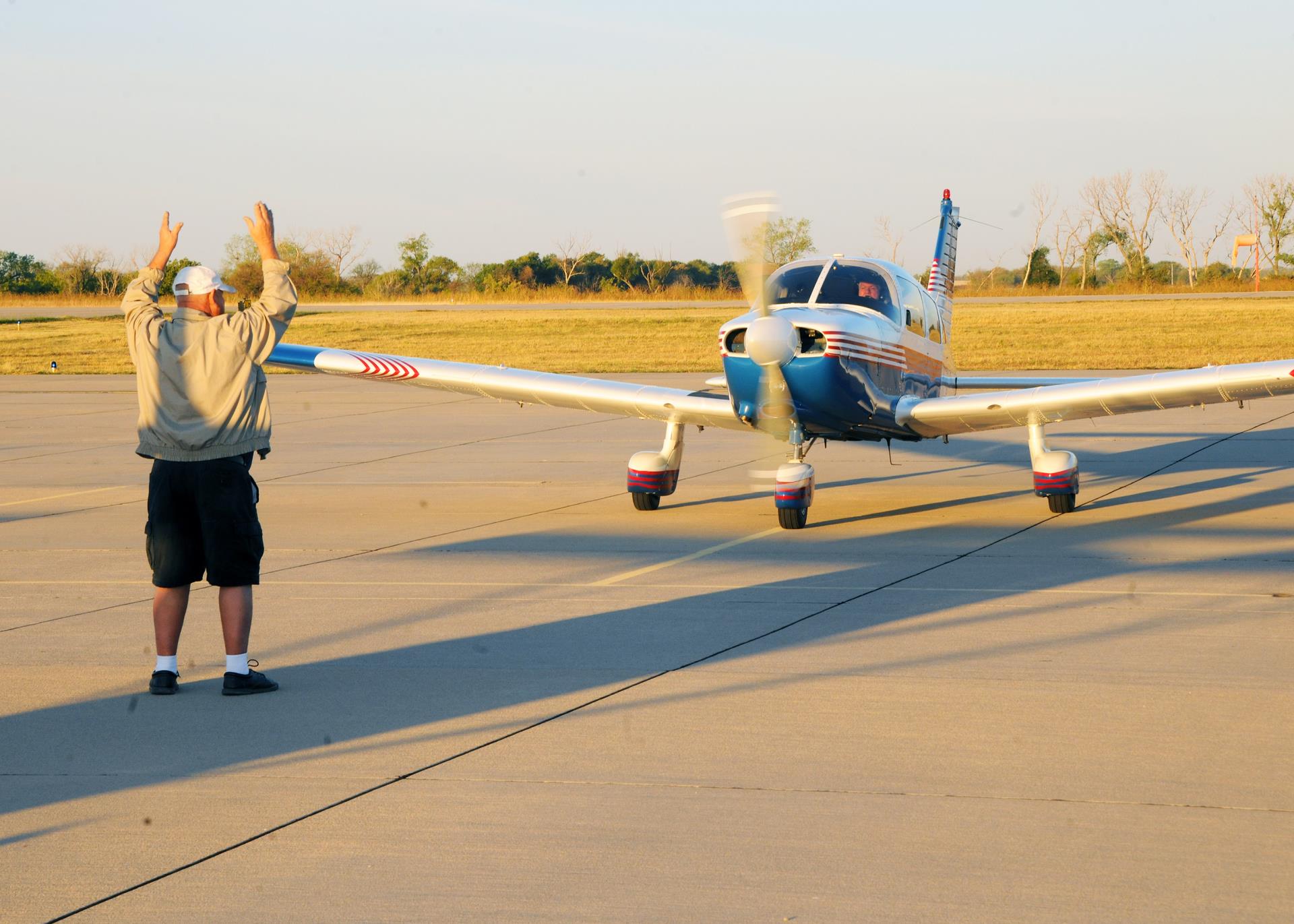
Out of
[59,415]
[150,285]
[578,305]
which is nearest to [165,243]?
[150,285]

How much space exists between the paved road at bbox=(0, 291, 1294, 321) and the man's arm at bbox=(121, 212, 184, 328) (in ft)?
170

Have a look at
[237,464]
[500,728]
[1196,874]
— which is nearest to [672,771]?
[500,728]

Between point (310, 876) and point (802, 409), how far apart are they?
7101 millimetres

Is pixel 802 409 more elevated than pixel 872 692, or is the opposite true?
pixel 802 409

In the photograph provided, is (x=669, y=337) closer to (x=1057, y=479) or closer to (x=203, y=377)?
(x=1057, y=479)

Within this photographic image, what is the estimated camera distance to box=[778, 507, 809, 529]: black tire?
10.5 metres

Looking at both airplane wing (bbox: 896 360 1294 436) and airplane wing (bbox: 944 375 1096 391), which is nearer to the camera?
airplane wing (bbox: 896 360 1294 436)

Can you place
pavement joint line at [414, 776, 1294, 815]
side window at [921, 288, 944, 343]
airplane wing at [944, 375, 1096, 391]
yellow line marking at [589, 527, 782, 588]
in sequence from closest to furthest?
pavement joint line at [414, 776, 1294, 815] → yellow line marking at [589, 527, 782, 588] → side window at [921, 288, 944, 343] → airplane wing at [944, 375, 1096, 391]

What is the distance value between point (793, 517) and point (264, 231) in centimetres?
546

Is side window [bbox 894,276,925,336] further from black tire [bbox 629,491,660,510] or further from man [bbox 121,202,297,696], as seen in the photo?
man [bbox 121,202,297,696]

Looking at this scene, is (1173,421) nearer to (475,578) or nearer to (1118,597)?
(1118,597)

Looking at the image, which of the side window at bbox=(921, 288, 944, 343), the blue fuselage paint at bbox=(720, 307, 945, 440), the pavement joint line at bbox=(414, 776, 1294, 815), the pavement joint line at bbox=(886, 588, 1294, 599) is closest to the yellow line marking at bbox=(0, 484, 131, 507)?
the blue fuselage paint at bbox=(720, 307, 945, 440)

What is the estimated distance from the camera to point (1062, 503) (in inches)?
440

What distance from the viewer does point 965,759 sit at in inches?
194
